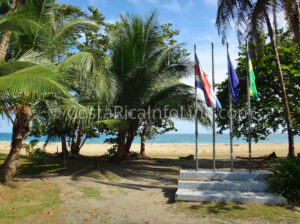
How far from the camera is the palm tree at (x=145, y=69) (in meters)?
10.1

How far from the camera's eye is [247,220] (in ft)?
15.7

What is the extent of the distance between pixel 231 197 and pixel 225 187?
24.3 inches

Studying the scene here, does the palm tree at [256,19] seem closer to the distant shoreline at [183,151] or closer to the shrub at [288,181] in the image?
the shrub at [288,181]

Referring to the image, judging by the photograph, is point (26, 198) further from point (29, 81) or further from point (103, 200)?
A: point (29, 81)

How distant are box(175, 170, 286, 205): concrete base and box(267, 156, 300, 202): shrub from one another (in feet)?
0.80

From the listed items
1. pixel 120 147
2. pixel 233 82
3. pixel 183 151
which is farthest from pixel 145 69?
pixel 183 151

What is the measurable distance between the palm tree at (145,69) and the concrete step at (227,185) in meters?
3.98

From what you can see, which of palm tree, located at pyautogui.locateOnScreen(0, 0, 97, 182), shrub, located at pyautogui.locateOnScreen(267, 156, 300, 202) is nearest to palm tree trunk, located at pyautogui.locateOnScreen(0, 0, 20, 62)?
palm tree, located at pyautogui.locateOnScreen(0, 0, 97, 182)

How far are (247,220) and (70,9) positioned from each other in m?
14.7

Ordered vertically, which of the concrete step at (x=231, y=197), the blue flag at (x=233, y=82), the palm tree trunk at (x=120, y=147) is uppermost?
the blue flag at (x=233, y=82)

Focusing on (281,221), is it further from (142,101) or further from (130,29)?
(130,29)

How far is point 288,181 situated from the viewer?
5.98 meters

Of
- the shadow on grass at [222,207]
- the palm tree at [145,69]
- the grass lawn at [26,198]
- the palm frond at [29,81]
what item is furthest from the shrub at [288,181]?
the palm frond at [29,81]

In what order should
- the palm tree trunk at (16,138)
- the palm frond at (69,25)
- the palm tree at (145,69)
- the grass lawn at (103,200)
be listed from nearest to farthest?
the grass lawn at (103,200) < the palm tree trunk at (16,138) < the palm frond at (69,25) < the palm tree at (145,69)
